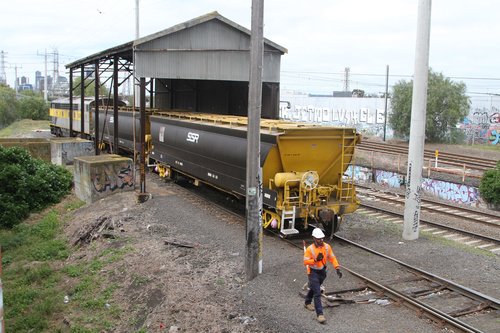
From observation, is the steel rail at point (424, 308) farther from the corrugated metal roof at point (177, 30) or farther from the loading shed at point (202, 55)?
the corrugated metal roof at point (177, 30)

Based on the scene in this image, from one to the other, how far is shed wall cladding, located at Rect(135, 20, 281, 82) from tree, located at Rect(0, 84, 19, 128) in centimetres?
5987

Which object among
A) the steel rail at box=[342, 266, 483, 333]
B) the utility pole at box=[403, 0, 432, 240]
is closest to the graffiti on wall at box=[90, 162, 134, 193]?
the utility pole at box=[403, 0, 432, 240]

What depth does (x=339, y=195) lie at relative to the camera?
1316cm

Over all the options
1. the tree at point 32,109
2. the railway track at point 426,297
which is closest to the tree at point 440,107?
the railway track at point 426,297

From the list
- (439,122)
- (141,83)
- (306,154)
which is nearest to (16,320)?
(306,154)

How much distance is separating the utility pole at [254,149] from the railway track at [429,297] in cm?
168

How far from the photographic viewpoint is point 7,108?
71062 millimetres

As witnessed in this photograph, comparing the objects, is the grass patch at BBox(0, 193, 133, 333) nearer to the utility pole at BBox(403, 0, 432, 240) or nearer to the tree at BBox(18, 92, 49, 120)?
the utility pole at BBox(403, 0, 432, 240)

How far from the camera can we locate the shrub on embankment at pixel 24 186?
18078mm

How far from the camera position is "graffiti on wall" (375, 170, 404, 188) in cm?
2516

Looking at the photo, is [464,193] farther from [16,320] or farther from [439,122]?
[439,122]

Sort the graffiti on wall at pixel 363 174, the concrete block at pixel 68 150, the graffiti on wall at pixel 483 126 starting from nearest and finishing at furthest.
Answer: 1. the concrete block at pixel 68 150
2. the graffiti on wall at pixel 363 174
3. the graffiti on wall at pixel 483 126

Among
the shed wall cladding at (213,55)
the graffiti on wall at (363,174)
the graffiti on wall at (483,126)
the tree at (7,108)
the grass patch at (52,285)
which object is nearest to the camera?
the grass patch at (52,285)

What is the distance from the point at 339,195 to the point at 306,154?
5.66ft
